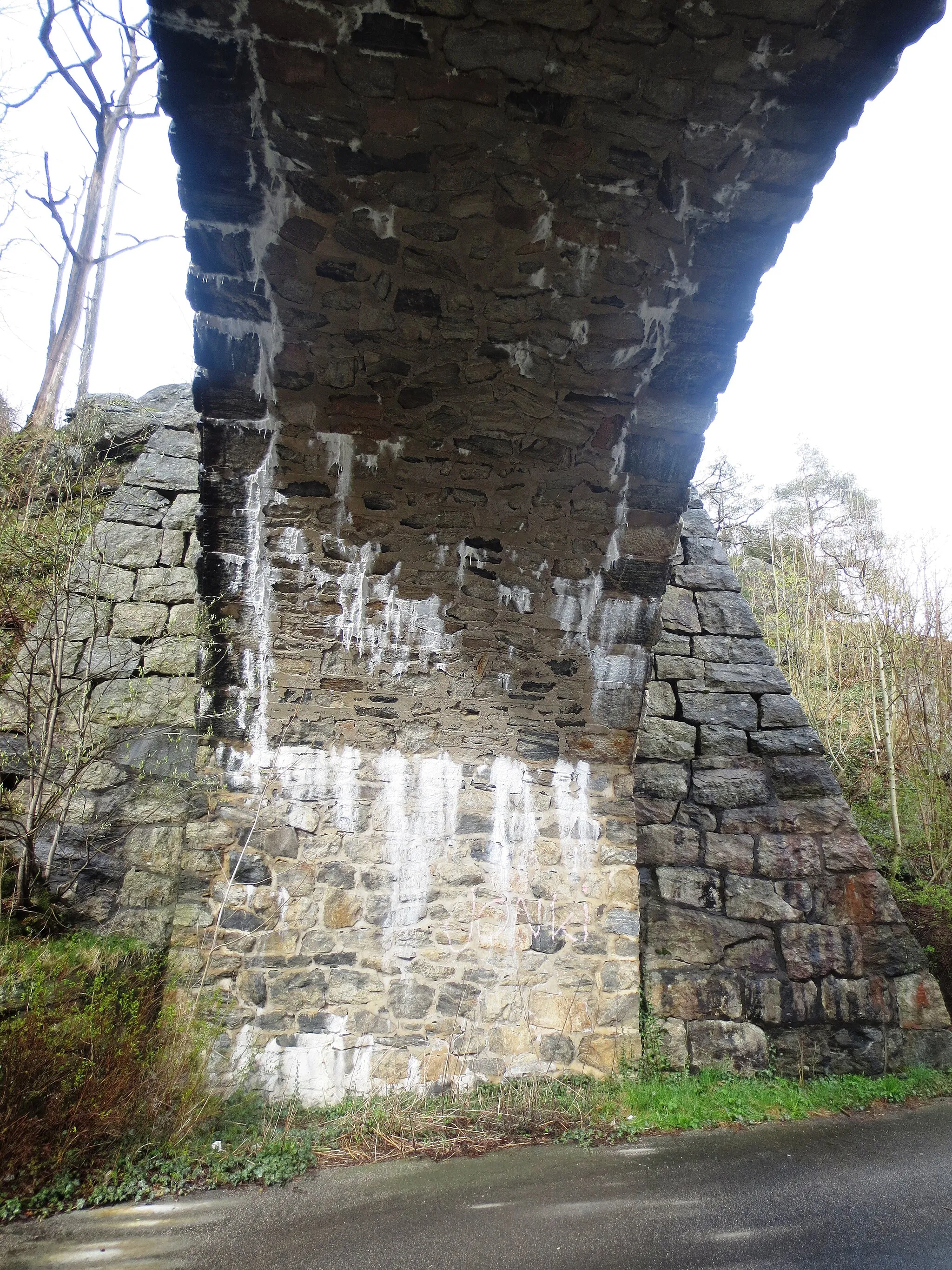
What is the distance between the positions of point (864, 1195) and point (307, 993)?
2.68m

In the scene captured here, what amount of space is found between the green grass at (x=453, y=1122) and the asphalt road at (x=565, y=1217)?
87 mm

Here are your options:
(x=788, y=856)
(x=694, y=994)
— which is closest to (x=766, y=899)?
(x=788, y=856)

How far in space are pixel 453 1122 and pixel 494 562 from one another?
2811 millimetres

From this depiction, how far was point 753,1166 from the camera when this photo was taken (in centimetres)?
330

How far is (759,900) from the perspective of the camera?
14.2 feet

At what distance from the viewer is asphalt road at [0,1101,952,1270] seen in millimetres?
2641

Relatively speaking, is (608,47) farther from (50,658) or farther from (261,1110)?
(261,1110)

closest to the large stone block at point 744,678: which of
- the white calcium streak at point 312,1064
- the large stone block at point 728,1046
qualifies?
the large stone block at point 728,1046

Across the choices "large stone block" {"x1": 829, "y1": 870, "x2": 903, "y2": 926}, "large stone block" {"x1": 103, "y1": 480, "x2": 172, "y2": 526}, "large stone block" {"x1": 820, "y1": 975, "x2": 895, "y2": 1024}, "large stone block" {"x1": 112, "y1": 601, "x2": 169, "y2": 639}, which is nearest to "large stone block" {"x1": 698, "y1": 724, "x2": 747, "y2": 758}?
"large stone block" {"x1": 829, "y1": 870, "x2": 903, "y2": 926}

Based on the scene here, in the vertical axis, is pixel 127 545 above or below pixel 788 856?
above

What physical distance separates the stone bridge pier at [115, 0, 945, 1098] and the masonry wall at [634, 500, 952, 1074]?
0.03 meters

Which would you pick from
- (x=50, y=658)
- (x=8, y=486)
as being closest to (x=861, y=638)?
(x=50, y=658)

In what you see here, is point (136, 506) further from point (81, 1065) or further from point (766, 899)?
point (766, 899)

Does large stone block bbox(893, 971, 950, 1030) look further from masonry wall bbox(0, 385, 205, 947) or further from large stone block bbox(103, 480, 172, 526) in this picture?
large stone block bbox(103, 480, 172, 526)
